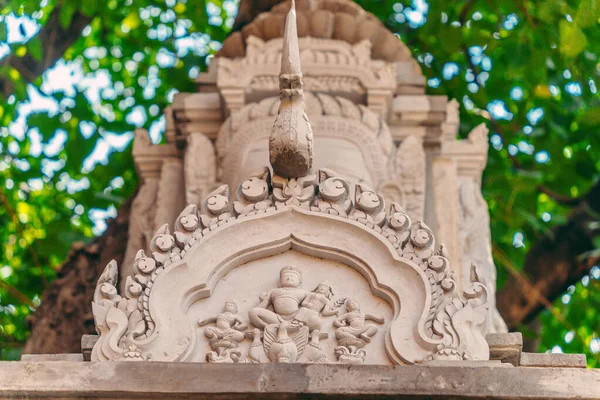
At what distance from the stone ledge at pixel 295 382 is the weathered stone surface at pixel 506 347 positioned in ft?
1.74

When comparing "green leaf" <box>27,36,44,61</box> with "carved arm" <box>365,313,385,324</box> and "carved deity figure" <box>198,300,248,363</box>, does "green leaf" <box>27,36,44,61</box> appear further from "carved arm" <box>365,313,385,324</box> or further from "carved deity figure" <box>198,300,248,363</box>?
"carved arm" <box>365,313,385,324</box>

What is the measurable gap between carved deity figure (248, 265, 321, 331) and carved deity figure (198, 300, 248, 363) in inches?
3.9

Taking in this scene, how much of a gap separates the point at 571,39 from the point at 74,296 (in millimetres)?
4226

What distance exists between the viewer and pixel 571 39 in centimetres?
1094

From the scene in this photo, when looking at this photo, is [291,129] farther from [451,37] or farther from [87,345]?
[451,37]

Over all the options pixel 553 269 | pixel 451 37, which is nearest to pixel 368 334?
pixel 553 269

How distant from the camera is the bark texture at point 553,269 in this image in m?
12.9

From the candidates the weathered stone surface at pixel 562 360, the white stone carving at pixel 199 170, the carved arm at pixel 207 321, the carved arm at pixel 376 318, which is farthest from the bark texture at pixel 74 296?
the weathered stone surface at pixel 562 360

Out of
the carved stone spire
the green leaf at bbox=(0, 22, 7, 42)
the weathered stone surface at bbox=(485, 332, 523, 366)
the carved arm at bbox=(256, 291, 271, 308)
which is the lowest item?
the weathered stone surface at bbox=(485, 332, 523, 366)

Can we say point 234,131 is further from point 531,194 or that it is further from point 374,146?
point 531,194

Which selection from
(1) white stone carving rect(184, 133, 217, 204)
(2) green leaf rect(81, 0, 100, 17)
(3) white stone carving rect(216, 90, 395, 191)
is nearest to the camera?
(3) white stone carving rect(216, 90, 395, 191)

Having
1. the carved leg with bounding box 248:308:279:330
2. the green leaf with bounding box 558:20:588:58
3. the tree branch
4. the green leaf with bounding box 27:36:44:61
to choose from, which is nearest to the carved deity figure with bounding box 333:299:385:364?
the carved leg with bounding box 248:308:279:330

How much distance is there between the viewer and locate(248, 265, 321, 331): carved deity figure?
809 cm

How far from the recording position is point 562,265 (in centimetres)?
1295
